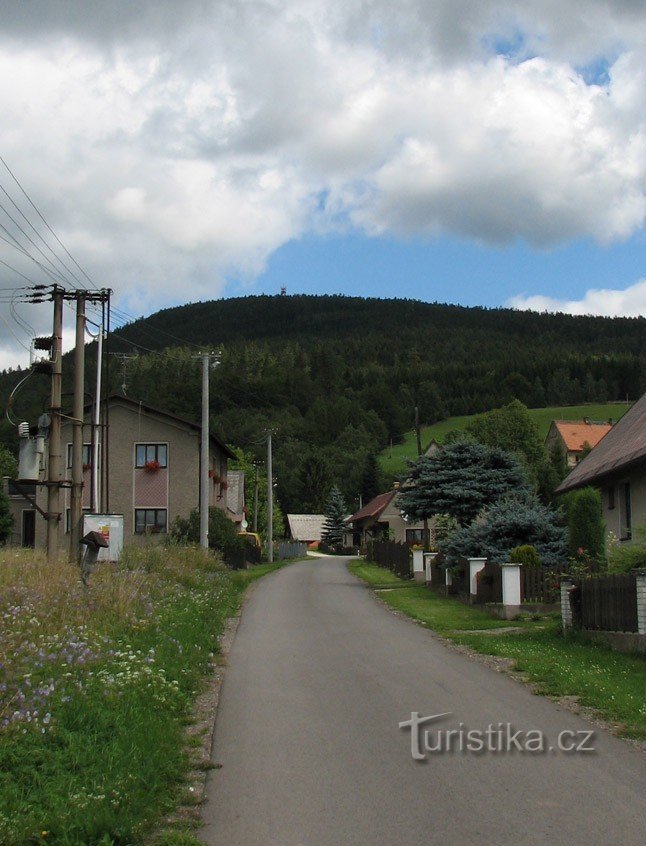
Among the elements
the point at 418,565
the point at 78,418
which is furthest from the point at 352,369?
the point at 78,418

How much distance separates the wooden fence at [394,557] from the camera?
38625 mm

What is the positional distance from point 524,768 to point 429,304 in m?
178

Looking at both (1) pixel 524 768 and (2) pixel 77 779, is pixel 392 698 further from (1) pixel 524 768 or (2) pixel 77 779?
(2) pixel 77 779

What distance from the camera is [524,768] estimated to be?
23.2 ft

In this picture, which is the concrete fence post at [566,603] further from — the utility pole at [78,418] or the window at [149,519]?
the window at [149,519]

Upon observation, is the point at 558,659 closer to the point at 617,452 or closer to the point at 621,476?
the point at 621,476

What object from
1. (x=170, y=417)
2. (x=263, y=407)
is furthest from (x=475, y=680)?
(x=263, y=407)

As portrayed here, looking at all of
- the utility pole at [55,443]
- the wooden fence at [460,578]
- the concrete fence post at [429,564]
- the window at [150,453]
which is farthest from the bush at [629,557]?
the window at [150,453]

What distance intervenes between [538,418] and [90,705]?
110 m

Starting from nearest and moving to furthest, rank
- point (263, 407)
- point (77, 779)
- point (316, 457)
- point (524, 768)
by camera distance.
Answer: point (77, 779) < point (524, 768) < point (263, 407) < point (316, 457)

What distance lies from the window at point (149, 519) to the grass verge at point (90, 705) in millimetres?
30192

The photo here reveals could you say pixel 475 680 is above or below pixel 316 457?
below

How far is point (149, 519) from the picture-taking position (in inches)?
1821

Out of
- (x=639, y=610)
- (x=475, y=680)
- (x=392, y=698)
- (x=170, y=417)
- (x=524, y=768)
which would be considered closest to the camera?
(x=524, y=768)
